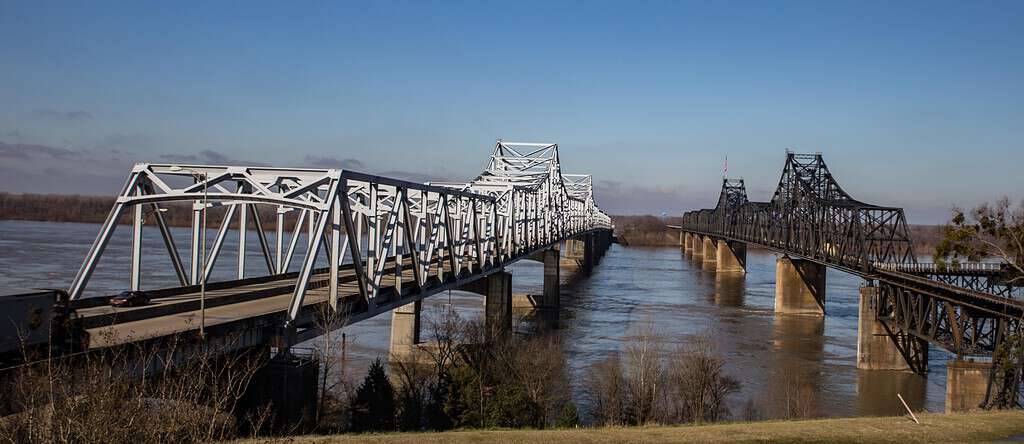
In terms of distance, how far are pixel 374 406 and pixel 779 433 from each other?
1184 centimetres

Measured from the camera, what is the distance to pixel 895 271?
46.7 m

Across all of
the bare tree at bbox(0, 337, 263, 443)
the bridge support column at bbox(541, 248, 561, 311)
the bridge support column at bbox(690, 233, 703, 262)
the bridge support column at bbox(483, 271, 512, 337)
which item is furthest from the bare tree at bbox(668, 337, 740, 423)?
the bridge support column at bbox(690, 233, 703, 262)

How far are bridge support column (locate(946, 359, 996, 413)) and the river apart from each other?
2323 millimetres

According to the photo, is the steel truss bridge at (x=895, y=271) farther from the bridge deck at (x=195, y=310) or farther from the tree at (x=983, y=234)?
the bridge deck at (x=195, y=310)

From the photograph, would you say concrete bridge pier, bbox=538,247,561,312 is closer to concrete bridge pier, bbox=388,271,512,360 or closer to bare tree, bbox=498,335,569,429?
concrete bridge pier, bbox=388,271,512,360

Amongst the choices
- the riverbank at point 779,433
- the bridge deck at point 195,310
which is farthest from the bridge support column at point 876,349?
the bridge deck at point 195,310

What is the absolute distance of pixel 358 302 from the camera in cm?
2612

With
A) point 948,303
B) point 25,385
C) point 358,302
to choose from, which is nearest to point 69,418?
point 25,385

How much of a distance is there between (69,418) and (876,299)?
137ft

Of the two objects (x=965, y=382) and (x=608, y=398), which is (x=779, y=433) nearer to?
(x=608, y=398)

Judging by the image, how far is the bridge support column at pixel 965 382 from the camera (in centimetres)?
3052

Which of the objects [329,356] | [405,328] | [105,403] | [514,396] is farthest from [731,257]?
[105,403]

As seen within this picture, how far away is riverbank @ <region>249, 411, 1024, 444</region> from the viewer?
1862cm

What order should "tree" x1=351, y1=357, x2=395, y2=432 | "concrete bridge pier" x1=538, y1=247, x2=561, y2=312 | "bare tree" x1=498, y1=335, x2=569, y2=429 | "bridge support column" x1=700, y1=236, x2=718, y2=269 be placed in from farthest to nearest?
"bridge support column" x1=700, y1=236, x2=718, y2=269 < "concrete bridge pier" x1=538, y1=247, x2=561, y2=312 < "bare tree" x1=498, y1=335, x2=569, y2=429 < "tree" x1=351, y1=357, x2=395, y2=432
